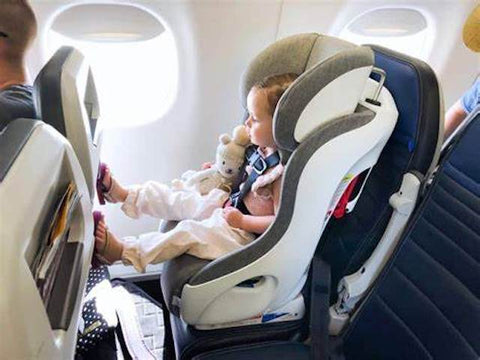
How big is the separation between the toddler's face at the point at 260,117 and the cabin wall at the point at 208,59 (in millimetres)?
371

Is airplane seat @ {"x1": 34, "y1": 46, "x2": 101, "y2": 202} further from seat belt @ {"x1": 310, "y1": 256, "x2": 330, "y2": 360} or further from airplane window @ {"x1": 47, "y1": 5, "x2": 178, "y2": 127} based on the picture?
seat belt @ {"x1": 310, "y1": 256, "x2": 330, "y2": 360}

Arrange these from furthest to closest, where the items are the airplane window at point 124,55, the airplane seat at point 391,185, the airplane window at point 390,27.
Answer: the airplane window at point 390,27
the airplane window at point 124,55
the airplane seat at point 391,185

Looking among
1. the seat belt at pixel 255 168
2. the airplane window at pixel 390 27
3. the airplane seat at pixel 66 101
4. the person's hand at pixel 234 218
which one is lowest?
the person's hand at pixel 234 218

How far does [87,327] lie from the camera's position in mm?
1028

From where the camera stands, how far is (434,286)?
1008mm

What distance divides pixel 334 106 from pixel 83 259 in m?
0.60

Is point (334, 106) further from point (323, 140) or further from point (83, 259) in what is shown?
point (83, 259)

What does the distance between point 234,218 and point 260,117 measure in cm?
31

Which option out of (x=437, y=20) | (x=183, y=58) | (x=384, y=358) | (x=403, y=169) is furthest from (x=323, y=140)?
(x=437, y=20)

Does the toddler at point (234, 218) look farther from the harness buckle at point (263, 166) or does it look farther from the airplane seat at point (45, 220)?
the airplane seat at point (45, 220)

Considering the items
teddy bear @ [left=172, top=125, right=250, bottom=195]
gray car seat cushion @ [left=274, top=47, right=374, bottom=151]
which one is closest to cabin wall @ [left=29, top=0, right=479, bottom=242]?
teddy bear @ [left=172, top=125, right=250, bottom=195]

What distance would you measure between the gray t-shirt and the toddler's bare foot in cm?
34

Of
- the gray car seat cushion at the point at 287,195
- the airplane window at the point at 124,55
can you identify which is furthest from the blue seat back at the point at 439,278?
the airplane window at the point at 124,55

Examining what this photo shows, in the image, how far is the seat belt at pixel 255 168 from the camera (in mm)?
1242
